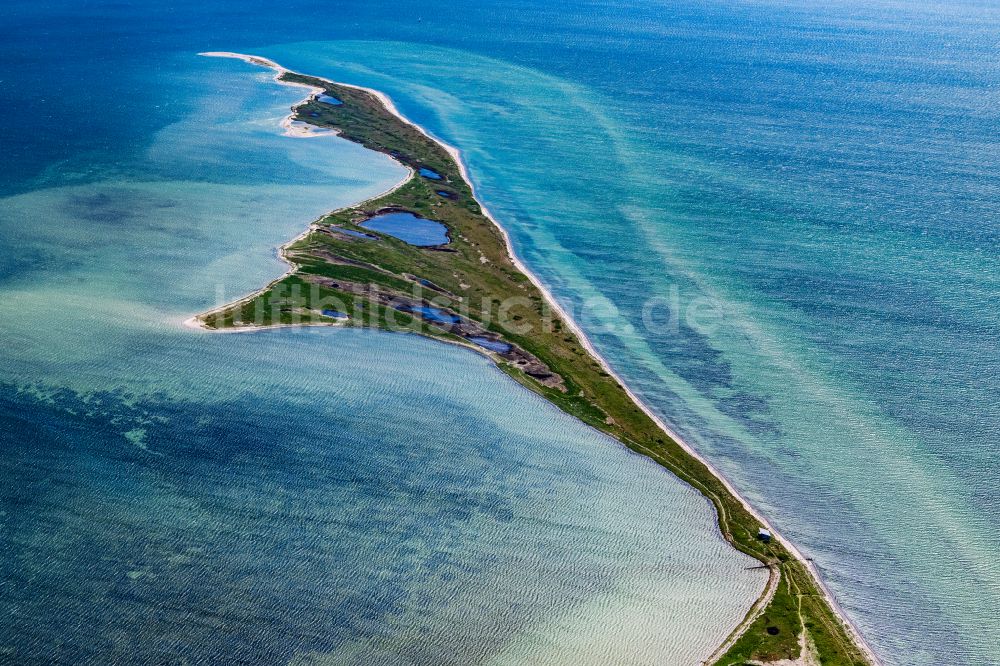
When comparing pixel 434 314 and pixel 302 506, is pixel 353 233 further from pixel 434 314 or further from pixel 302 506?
pixel 302 506

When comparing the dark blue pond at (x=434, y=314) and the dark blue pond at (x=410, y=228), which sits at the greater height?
the dark blue pond at (x=410, y=228)

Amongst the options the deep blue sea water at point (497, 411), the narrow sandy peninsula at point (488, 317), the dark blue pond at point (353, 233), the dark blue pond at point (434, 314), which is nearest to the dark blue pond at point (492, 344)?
the narrow sandy peninsula at point (488, 317)

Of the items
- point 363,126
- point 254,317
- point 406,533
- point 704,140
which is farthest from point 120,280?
point 704,140

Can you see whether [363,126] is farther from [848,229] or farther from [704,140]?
[848,229]

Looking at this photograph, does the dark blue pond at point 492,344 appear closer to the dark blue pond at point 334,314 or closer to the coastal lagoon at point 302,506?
the coastal lagoon at point 302,506

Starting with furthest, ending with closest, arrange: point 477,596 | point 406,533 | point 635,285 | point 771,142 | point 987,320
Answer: point 771,142 → point 635,285 → point 987,320 → point 406,533 → point 477,596

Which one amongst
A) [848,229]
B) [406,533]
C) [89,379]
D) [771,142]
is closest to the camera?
[406,533]
